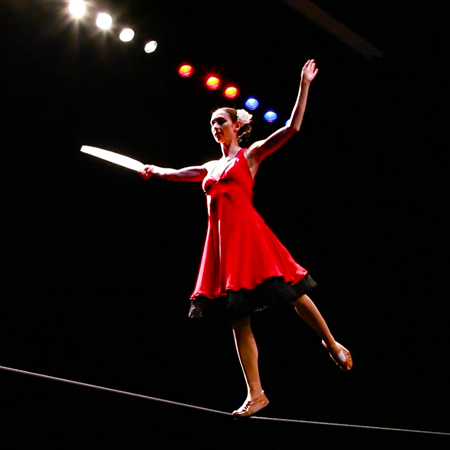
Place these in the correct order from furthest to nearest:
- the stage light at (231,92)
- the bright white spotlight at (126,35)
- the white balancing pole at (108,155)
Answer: the stage light at (231,92) → the bright white spotlight at (126,35) → the white balancing pole at (108,155)

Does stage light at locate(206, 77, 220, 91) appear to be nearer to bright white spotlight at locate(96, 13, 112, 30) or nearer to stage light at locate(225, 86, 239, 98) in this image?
stage light at locate(225, 86, 239, 98)

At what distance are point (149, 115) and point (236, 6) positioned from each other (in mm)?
752

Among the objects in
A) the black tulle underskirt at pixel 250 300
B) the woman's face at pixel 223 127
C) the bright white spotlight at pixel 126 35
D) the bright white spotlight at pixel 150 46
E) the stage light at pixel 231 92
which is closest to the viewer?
the black tulle underskirt at pixel 250 300

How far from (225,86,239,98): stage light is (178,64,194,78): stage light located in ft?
0.84

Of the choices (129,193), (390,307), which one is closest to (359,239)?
(390,307)

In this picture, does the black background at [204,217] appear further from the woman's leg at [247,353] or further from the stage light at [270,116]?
the woman's leg at [247,353]

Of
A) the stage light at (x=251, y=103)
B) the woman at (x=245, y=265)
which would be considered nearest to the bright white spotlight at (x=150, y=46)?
the stage light at (x=251, y=103)

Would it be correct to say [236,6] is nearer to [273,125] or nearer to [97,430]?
[273,125]

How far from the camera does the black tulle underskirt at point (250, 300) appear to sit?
215 cm

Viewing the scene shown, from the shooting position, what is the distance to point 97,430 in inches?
104

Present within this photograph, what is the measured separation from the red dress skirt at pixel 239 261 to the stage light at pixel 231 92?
142 centimetres

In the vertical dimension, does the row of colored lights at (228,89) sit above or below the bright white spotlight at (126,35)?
below

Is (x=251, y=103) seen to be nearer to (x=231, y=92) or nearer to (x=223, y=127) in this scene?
(x=231, y=92)

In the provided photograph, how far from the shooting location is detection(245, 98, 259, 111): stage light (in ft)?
12.6
